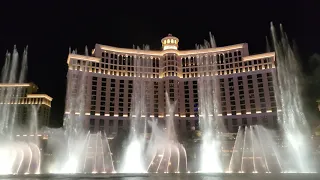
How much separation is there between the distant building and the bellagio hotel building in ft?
74.6

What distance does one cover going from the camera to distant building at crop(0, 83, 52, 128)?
109 m

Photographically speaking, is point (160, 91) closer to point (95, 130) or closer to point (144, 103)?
point (144, 103)

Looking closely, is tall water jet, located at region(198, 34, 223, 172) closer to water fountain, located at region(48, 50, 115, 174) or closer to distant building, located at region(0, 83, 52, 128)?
water fountain, located at region(48, 50, 115, 174)

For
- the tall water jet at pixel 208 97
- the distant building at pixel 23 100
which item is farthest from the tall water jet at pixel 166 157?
the distant building at pixel 23 100

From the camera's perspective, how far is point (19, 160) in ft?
165

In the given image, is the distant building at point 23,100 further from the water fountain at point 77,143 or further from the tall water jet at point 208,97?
the tall water jet at point 208,97

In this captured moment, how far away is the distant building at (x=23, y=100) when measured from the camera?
109 metres

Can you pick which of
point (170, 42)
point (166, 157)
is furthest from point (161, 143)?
point (170, 42)

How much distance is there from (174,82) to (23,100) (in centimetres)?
6175

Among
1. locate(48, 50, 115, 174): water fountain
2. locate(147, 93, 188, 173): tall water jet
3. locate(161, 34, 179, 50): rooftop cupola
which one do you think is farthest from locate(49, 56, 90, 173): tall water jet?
locate(161, 34, 179, 50): rooftop cupola

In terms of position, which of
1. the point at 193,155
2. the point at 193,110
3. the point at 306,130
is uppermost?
the point at 193,110

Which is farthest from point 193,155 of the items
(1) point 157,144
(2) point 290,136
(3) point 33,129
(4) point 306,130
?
(3) point 33,129

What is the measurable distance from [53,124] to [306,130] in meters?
95.3

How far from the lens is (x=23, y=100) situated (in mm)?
110688
